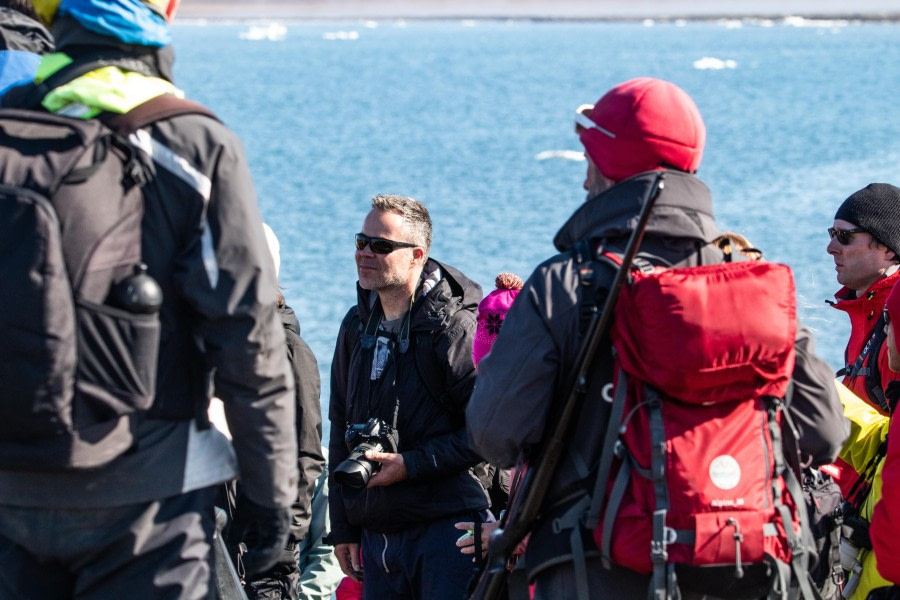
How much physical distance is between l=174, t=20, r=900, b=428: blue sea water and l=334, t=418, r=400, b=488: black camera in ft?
4.26

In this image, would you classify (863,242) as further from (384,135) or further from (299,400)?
(384,135)

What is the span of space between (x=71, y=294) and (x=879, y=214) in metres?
3.18

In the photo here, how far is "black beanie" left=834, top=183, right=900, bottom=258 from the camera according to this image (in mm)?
4379

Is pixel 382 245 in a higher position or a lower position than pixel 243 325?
lower

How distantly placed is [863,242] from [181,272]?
297cm

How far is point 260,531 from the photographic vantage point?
93.0 inches

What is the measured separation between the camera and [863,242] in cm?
443

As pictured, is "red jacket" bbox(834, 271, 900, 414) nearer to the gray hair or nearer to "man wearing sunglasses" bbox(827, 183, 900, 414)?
"man wearing sunglasses" bbox(827, 183, 900, 414)

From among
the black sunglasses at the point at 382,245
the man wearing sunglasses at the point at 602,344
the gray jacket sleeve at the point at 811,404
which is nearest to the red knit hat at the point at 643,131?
the man wearing sunglasses at the point at 602,344

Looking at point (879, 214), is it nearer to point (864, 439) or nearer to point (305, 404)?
point (864, 439)

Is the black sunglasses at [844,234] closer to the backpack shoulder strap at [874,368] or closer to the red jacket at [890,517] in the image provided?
the backpack shoulder strap at [874,368]

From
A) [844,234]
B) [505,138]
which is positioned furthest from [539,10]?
[844,234]

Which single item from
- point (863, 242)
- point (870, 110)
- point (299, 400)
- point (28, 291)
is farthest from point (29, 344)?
point (870, 110)

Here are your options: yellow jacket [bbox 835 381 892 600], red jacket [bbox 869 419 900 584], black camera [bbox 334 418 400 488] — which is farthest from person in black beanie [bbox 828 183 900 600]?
black camera [bbox 334 418 400 488]
